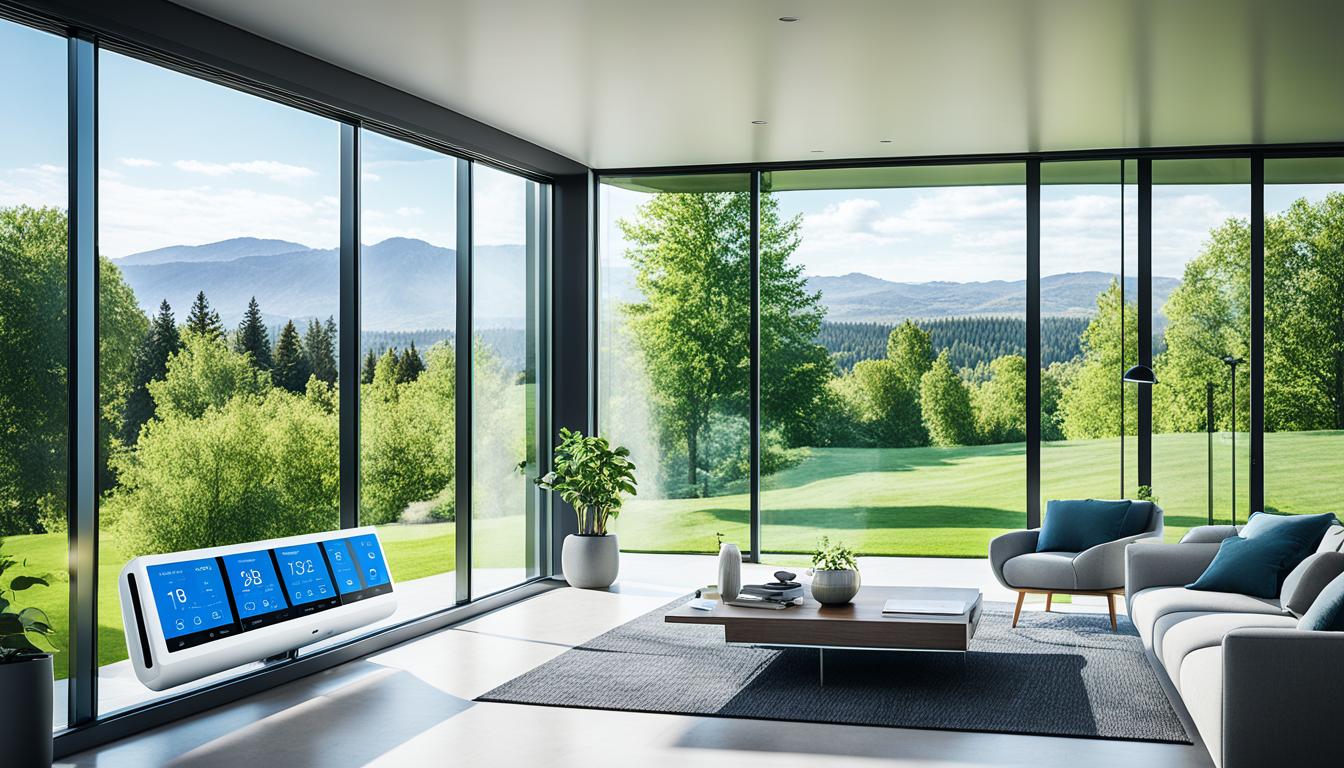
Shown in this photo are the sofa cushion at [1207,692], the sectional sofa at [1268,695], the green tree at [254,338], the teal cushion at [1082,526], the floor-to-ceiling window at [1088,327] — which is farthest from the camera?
the floor-to-ceiling window at [1088,327]

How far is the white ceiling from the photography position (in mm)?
5273

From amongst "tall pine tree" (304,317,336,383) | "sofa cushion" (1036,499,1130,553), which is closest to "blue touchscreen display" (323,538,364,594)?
"tall pine tree" (304,317,336,383)

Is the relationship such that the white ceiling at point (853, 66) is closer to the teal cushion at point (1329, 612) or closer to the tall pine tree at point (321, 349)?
the tall pine tree at point (321, 349)

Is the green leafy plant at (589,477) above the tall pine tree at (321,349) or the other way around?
the other way around

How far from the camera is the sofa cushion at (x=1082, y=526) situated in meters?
7.22

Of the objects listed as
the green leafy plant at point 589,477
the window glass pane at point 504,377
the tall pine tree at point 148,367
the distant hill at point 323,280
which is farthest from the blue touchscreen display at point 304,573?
the green leafy plant at point 589,477

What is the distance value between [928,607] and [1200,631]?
1.35 metres

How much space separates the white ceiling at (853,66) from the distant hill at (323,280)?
961 millimetres

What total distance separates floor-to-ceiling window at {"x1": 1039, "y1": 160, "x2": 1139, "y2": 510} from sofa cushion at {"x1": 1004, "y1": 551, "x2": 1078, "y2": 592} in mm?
1669

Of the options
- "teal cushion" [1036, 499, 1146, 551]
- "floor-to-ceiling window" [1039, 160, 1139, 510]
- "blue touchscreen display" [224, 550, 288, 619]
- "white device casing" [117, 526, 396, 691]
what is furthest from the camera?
"floor-to-ceiling window" [1039, 160, 1139, 510]

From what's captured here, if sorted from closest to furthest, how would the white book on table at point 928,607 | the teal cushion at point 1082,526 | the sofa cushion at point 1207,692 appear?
1. the sofa cushion at point 1207,692
2. the white book on table at point 928,607
3. the teal cushion at point 1082,526

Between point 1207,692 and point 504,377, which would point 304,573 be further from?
point 1207,692

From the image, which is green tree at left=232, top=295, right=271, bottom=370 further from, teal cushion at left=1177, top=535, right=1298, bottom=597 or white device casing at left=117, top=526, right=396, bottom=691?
teal cushion at left=1177, top=535, right=1298, bottom=597

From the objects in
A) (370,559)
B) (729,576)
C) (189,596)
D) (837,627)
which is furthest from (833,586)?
(189,596)
